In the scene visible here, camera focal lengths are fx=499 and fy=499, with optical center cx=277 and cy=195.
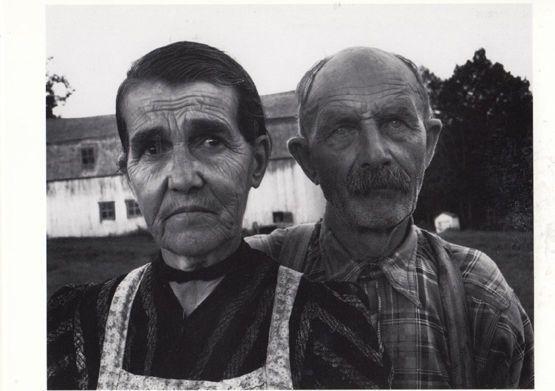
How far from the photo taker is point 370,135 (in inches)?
56.0

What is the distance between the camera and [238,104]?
53.8 inches

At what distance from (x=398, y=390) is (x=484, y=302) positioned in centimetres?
36

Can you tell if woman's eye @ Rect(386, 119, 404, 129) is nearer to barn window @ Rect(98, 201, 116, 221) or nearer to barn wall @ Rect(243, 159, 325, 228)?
barn wall @ Rect(243, 159, 325, 228)

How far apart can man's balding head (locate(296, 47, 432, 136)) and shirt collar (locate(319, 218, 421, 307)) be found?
0.36 m

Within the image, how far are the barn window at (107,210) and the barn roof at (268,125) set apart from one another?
233 millimetres

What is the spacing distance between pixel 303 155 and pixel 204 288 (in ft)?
1.64

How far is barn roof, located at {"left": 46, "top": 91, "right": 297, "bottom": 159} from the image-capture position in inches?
61.6

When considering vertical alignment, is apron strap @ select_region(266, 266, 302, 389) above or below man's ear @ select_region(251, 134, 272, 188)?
below

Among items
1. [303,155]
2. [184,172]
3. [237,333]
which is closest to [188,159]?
[184,172]

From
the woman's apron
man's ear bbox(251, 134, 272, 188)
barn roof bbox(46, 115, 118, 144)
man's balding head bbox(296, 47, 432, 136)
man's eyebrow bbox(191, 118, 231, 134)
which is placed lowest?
the woman's apron

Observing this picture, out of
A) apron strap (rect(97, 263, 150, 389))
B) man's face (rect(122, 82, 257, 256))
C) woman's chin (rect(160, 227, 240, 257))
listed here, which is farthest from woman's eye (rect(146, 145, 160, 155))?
apron strap (rect(97, 263, 150, 389))

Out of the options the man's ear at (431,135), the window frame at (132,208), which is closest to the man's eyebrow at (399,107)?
the man's ear at (431,135)
